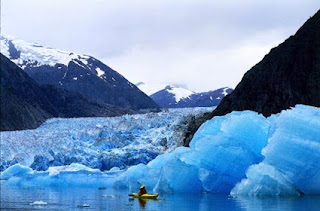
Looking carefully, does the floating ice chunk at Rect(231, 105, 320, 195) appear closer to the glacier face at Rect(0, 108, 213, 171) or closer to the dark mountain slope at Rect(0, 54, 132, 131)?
the glacier face at Rect(0, 108, 213, 171)

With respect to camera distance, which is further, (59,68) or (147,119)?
(59,68)

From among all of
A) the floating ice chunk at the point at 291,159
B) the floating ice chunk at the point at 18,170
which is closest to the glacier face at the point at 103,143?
the floating ice chunk at the point at 18,170

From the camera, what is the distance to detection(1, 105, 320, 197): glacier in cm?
1602

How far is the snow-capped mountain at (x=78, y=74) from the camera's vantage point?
118062 mm

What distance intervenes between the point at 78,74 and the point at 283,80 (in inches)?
3796

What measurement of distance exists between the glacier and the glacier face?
480 inches

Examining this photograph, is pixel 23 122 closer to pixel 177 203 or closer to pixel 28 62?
pixel 177 203

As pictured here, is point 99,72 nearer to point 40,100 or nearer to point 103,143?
point 40,100

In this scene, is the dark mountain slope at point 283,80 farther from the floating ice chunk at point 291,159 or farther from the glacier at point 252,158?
the floating ice chunk at point 291,159

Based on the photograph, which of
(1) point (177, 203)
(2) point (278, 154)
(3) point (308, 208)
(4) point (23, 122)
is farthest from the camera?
(4) point (23, 122)

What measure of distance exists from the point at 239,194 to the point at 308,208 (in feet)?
15.4

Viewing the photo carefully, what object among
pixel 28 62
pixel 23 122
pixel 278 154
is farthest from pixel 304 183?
pixel 28 62

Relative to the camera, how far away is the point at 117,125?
39.8 meters

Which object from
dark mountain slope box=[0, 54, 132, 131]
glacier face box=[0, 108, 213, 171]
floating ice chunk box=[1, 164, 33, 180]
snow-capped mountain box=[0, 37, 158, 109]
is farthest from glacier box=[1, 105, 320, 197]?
snow-capped mountain box=[0, 37, 158, 109]
